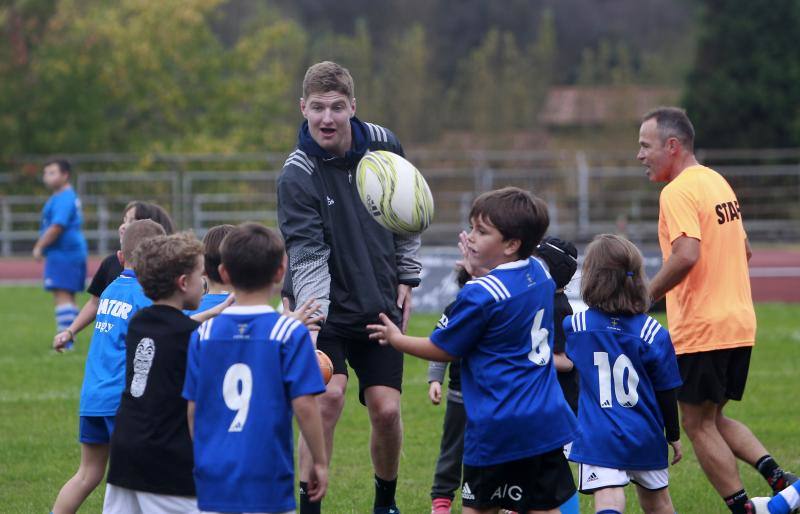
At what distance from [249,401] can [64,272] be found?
10142 millimetres

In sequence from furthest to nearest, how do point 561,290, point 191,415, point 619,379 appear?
1. point 561,290
2. point 619,379
3. point 191,415

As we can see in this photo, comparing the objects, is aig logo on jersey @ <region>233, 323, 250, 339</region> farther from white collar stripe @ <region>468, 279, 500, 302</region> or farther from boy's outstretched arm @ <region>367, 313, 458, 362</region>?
white collar stripe @ <region>468, 279, 500, 302</region>

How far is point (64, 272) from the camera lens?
45.1 ft

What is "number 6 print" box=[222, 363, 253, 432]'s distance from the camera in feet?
13.9

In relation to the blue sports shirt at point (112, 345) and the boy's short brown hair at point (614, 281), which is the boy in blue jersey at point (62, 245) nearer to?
the blue sports shirt at point (112, 345)

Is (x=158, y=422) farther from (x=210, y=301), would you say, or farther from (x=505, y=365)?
(x=505, y=365)

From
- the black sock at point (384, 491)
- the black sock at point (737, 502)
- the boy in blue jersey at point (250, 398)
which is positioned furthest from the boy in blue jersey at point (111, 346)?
the black sock at point (737, 502)

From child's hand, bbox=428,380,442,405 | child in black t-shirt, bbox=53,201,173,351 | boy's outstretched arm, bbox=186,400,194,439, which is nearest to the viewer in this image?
boy's outstretched arm, bbox=186,400,194,439

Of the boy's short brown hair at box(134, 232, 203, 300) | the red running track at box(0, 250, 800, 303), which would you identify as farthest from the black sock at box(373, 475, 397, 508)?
the red running track at box(0, 250, 800, 303)

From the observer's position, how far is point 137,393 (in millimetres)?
4609

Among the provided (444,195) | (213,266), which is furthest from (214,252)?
(444,195)

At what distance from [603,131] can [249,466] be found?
39.0m

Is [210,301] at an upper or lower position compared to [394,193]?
lower

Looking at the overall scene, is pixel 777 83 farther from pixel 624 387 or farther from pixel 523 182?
pixel 624 387
